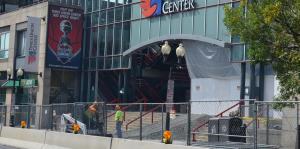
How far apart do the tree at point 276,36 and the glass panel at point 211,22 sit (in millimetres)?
20938

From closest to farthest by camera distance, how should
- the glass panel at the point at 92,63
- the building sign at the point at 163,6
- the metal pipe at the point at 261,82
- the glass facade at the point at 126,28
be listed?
the metal pipe at the point at 261,82 → the glass facade at the point at 126,28 → the building sign at the point at 163,6 → the glass panel at the point at 92,63

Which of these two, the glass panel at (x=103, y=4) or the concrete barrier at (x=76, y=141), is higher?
the glass panel at (x=103, y=4)

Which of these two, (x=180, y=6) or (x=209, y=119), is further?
(x=180, y=6)

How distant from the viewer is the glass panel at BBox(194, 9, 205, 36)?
113ft

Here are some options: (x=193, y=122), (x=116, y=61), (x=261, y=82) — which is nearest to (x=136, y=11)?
(x=116, y=61)

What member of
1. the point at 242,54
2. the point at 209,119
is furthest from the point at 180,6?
the point at 209,119

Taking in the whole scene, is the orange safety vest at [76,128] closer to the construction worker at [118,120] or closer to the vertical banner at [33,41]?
the construction worker at [118,120]

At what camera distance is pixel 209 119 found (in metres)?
17.8

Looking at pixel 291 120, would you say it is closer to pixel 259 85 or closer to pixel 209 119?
pixel 209 119

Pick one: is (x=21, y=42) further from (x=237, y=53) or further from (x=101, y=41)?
(x=237, y=53)

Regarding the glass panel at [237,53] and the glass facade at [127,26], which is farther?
the glass facade at [127,26]

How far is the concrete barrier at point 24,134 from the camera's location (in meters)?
21.9

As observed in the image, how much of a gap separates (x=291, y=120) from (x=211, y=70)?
20.9 m

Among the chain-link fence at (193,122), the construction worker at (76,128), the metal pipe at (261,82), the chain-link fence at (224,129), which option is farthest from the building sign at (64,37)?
the chain-link fence at (224,129)
